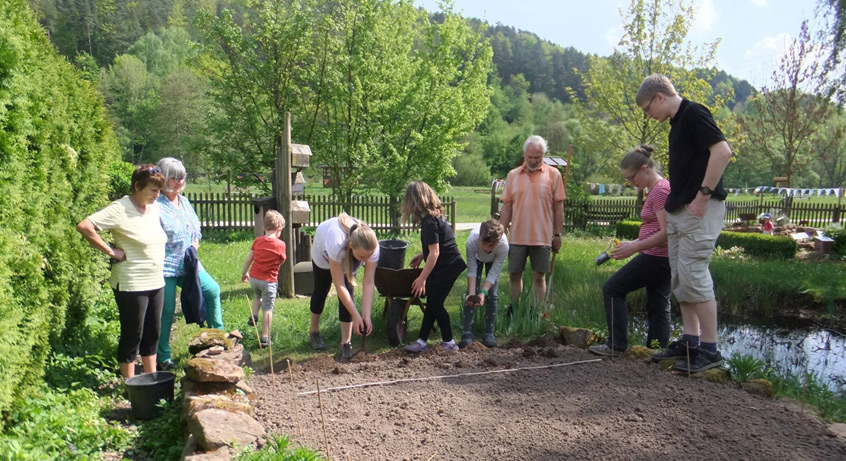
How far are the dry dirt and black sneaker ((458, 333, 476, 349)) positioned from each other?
52 cm

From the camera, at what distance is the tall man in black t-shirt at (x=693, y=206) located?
11.3ft

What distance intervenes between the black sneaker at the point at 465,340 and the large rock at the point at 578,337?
0.81m

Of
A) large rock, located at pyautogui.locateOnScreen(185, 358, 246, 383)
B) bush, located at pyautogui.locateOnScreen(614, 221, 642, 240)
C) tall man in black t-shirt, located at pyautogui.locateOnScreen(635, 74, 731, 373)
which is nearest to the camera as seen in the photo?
large rock, located at pyautogui.locateOnScreen(185, 358, 246, 383)

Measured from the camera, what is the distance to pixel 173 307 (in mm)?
4137

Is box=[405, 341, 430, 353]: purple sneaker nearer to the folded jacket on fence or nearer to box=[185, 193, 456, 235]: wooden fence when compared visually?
the folded jacket on fence

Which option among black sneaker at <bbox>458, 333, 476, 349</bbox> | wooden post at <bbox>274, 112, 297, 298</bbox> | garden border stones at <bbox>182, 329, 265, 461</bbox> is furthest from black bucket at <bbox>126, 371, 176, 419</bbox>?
wooden post at <bbox>274, 112, 297, 298</bbox>

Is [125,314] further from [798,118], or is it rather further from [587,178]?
[587,178]

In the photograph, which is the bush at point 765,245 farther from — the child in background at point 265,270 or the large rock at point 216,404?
the large rock at point 216,404

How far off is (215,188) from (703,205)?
1504 inches

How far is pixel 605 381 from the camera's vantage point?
3.62 m

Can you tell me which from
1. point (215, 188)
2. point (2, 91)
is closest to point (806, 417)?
point (2, 91)

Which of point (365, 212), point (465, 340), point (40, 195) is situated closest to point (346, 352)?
point (465, 340)

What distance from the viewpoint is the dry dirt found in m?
2.71

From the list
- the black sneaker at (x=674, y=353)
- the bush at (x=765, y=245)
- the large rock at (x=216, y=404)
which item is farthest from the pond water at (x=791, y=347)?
the bush at (x=765, y=245)
